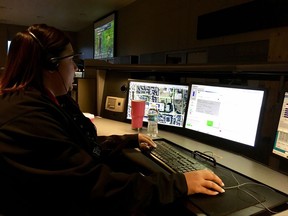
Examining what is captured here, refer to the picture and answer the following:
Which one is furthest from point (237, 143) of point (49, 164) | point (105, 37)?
point (105, 37)

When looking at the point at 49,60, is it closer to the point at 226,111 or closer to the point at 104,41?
the point at 226,111

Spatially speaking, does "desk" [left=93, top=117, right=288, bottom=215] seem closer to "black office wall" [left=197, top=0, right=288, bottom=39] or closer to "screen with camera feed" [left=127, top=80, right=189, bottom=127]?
"screen with camera feed" [left=127, top=80, right=189, bottom=127]

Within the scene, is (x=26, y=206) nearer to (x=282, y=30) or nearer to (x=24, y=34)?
(x=24, y=34)

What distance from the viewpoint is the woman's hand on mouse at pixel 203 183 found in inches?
32.4

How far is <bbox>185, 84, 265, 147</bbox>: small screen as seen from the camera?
115 cm

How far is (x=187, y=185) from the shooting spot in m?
0.82

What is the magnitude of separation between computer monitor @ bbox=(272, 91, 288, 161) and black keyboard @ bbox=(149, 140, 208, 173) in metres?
0.30

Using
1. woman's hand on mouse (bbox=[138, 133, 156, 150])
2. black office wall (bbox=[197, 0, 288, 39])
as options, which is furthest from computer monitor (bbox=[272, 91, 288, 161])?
black office wall (bbox=[197, 0, 288, 39])

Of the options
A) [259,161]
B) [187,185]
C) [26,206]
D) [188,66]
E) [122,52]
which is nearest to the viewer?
[26,206]

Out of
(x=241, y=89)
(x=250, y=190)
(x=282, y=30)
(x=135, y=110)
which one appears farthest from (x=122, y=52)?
(x=250, y=190)

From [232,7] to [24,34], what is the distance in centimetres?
255

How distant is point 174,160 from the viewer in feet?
3.52

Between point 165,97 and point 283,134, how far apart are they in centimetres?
79

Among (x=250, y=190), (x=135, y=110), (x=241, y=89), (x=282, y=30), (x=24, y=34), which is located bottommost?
(x=250, y=190)
